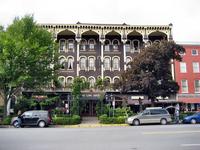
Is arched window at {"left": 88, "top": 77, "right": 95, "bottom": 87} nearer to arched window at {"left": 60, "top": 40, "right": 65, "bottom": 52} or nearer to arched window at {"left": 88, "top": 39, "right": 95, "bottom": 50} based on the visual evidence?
arched window at {"left": 88, "top": 39, "right": 95, "bottom": 50}

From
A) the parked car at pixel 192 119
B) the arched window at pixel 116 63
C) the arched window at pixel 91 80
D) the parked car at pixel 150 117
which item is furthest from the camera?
the arched window at pixel 116 63

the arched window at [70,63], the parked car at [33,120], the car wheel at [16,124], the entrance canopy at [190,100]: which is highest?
the arched window at [70,63]

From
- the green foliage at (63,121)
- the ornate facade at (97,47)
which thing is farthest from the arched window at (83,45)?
the green foliage at (63,121)

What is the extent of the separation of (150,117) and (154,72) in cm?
605

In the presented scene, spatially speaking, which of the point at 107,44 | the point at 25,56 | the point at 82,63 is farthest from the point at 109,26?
the point at 25,56

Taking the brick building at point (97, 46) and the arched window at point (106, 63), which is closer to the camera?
the brick building at point (97, 46)

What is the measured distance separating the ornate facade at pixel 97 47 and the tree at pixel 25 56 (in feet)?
33.0

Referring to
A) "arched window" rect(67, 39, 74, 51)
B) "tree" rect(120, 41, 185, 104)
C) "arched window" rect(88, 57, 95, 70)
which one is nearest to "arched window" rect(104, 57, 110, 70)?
"arched window" rect(88, 57, 95, 70)

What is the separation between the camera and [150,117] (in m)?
25.4

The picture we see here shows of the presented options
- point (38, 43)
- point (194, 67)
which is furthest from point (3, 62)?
point (194, 67)

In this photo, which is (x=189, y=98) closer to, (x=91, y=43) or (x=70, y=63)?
(x=91, y=43)

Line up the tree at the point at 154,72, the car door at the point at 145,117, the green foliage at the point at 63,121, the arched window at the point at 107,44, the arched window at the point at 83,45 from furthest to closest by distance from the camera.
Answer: the arched window at the point at 107,44, the arched window at the point at 83,45, the tree at the point at 154,72, the green foliage at the point at 63,121, the car door at the point at 145,117

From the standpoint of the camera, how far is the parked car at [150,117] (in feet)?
82.6

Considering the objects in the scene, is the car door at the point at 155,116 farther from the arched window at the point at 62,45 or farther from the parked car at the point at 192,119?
the arched window at the point at 62,45
